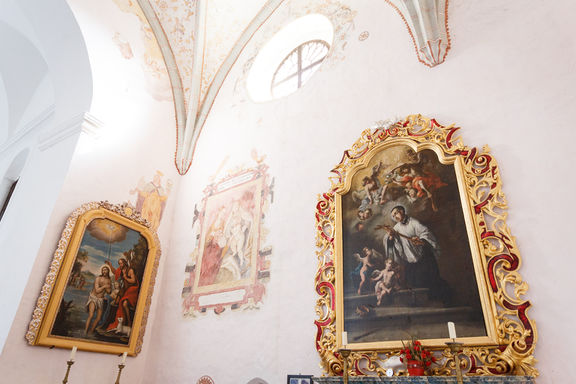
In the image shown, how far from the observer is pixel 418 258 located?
13.1ft

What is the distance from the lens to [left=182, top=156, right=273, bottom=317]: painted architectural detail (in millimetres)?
5449

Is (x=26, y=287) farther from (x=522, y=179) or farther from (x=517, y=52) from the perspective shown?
(x=517, y=52)

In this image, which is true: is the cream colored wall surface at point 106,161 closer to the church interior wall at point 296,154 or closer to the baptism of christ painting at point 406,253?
the church interior wall at point 296,154

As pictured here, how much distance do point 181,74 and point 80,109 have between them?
7.44ft

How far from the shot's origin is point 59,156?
6.34 metres

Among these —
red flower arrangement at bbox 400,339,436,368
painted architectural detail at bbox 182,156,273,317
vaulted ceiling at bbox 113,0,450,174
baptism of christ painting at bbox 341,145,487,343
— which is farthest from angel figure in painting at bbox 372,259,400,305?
vaulted ceiling at bbox 113,0,450,174

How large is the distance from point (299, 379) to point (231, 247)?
232cm

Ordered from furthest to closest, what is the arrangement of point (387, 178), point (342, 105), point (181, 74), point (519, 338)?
1. point (181, 74)
2. point (342, 105)
3. point (387, 178)
4. point (519, 338)

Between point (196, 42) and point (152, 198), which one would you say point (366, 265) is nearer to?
point (152, 198)

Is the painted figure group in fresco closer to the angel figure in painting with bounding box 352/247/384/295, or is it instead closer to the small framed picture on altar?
the small framed picture on altar

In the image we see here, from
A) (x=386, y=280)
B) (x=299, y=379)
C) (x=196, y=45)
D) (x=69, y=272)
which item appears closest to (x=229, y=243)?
(x=69, y=272)

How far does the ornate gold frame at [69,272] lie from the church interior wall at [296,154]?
0.14m

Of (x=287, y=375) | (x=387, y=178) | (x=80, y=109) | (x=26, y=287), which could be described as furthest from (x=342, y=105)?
(x=26, y=287)

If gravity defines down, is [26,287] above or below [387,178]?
below
